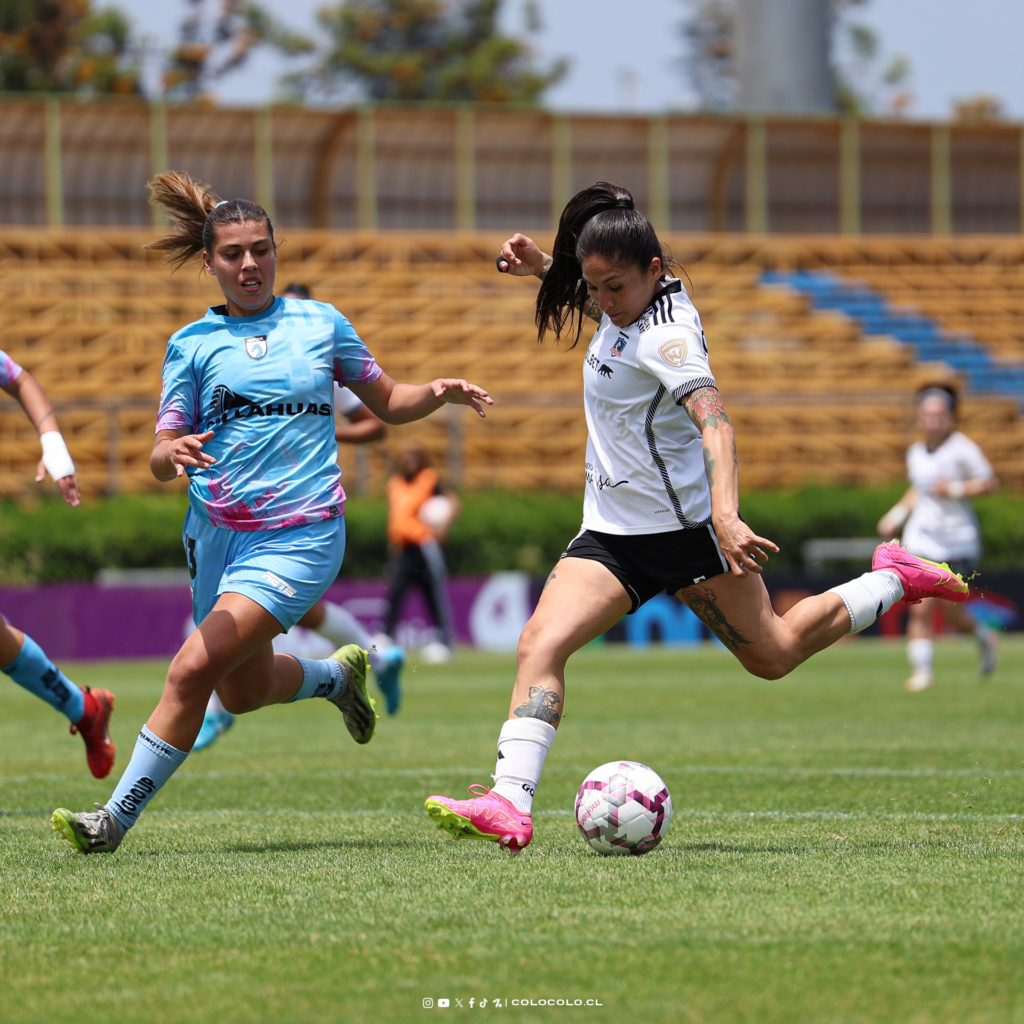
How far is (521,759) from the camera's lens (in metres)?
5.50

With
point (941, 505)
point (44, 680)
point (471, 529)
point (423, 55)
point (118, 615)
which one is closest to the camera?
point (44, 680)

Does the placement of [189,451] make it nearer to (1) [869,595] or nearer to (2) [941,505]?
(1) [869,595]

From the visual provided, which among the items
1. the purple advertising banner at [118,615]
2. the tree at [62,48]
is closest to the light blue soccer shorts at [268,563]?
the purple advertising banner at [118,615]

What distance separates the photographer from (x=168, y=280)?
28.7 metres

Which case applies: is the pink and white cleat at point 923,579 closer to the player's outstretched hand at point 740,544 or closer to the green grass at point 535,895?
the green grass at point 535,895

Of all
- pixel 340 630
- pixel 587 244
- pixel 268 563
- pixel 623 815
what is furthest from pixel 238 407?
pixel 340 630

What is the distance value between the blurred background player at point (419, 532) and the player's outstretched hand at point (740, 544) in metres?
12.2

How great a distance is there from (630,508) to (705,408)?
48cm

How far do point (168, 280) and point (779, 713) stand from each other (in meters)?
19.2

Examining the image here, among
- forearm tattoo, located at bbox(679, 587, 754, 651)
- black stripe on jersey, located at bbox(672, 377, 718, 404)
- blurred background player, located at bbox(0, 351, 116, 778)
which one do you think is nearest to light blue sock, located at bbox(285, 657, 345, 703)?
blurred background player, located at bbox(0, 351, 116, 778)

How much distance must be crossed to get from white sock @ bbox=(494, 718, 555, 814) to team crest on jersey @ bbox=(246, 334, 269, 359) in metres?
1.53

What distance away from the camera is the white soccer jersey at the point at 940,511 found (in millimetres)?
13805

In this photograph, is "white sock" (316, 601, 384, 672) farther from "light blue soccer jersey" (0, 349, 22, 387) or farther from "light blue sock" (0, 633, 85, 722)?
"light blue soccer jersey" (0, 349, 22, 387)

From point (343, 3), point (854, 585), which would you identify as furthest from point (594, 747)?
point (343, 3)
